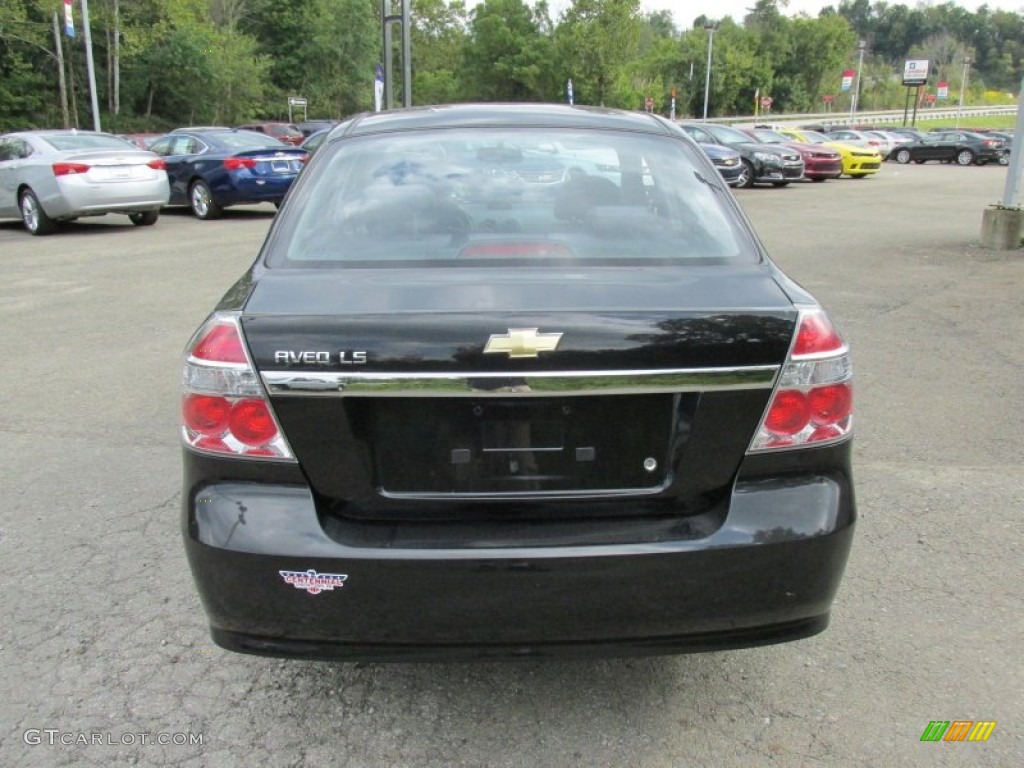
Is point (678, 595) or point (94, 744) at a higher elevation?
point (678, 595)

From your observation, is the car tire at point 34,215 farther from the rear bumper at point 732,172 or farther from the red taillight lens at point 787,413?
the rear bumper at point 732,172

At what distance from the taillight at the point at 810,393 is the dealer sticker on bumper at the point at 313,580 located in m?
1.10

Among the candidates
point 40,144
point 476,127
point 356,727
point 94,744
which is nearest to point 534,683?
point 356,727

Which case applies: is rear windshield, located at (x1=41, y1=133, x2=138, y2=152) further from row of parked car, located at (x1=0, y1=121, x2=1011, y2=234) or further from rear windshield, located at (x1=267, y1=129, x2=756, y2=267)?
rear windshield, located at (x1=267, y1=129, x2=756, y2=267)

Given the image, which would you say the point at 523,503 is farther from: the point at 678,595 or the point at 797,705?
the point at 797,705

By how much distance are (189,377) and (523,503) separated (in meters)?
0.94

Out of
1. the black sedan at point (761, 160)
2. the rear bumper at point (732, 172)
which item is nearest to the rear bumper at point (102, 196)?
the rear bumper at point (732, 172)

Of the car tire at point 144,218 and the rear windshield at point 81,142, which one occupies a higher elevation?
the rear windshield at point 81,142

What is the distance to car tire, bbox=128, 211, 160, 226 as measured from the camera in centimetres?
1501

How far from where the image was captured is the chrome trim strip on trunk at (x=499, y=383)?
2104 mm

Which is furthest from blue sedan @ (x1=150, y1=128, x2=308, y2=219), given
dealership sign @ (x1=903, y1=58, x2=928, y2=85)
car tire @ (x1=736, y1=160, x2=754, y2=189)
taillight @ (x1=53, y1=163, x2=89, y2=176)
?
dealership sign @ (x1=903, y1=58, x2=928, y2=85)

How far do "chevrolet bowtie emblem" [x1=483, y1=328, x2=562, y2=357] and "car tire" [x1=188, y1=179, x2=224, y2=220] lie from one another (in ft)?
49.4

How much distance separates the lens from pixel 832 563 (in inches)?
89.4

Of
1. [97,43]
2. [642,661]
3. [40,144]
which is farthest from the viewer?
[97,43]
